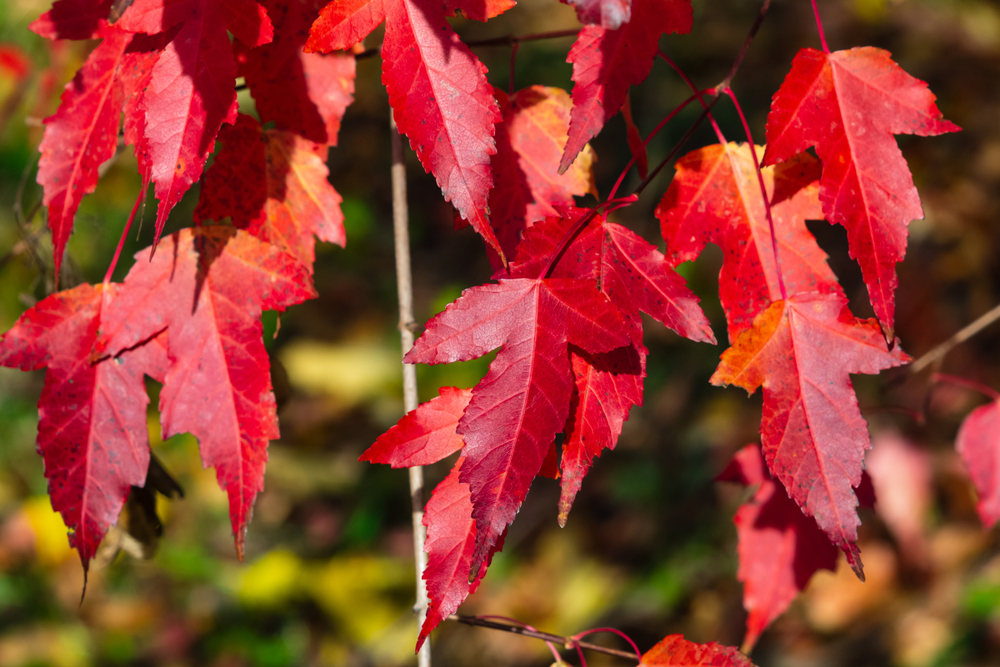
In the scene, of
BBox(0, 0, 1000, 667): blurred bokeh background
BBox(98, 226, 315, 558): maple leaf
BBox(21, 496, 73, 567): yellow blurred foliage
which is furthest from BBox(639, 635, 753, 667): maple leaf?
BBox(21, 496, 73, 567): yellow blurred foliage

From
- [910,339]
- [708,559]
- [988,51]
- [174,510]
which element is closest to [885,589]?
[708,559]

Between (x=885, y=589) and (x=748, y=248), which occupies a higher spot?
(x=748, y=248)

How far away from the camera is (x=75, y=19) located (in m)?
0.58

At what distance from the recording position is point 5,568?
2.21m

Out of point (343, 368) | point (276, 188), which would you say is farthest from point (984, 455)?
point (343, 368)

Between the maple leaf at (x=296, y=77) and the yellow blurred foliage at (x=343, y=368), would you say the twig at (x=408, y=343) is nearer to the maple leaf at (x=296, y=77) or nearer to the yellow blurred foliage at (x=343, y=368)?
the maple leaf at (x=296, y=77)

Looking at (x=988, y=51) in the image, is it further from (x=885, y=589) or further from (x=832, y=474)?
(x=832, y=474)

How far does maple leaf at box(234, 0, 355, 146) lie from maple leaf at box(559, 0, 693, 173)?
0.74ft

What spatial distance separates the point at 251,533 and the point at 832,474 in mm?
2240

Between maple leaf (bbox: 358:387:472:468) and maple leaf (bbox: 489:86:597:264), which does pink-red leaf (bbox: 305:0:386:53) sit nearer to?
maple leaf (bbox: 489:86:597:264)

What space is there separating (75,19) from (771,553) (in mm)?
968

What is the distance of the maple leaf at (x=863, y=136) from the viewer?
511 millimetres

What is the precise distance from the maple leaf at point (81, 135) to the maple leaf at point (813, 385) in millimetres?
555

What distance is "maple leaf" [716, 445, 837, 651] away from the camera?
85 cm
